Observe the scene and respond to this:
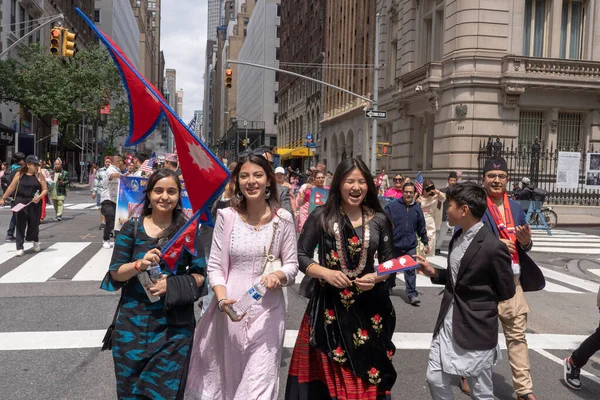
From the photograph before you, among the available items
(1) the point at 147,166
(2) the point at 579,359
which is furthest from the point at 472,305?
(1) the point at 147,166

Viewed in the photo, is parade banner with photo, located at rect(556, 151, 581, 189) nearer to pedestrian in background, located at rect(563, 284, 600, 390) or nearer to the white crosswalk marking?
the white crosswalk marking

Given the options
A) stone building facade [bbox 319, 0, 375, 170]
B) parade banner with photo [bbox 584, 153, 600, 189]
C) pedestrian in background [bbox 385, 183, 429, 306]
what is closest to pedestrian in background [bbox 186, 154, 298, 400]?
pedestrian in background [bbox 385, 183, 429, 306]

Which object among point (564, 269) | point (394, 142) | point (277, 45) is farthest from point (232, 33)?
point (564, 269)

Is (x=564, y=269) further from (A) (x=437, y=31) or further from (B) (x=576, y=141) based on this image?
(A) (x=437, y=31)

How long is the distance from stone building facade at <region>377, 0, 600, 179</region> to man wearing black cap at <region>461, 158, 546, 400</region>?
20599 millimetres

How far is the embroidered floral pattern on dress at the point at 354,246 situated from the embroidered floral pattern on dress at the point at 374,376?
70 cm

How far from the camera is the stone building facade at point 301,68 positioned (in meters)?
57.5

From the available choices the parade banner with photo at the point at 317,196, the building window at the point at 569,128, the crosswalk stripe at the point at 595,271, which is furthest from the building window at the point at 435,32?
the parade banner with photo at the point at 317,196

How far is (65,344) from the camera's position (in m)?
5.96

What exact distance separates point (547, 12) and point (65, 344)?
1004 inches

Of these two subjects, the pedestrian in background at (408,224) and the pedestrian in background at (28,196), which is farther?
the pedestrian in background at (28,196)

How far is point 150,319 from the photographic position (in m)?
3.39

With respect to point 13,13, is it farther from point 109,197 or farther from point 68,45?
point 109,197

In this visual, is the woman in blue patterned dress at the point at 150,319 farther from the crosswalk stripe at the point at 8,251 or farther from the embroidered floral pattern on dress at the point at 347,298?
the crosswalk stripe at the point at 8,251
